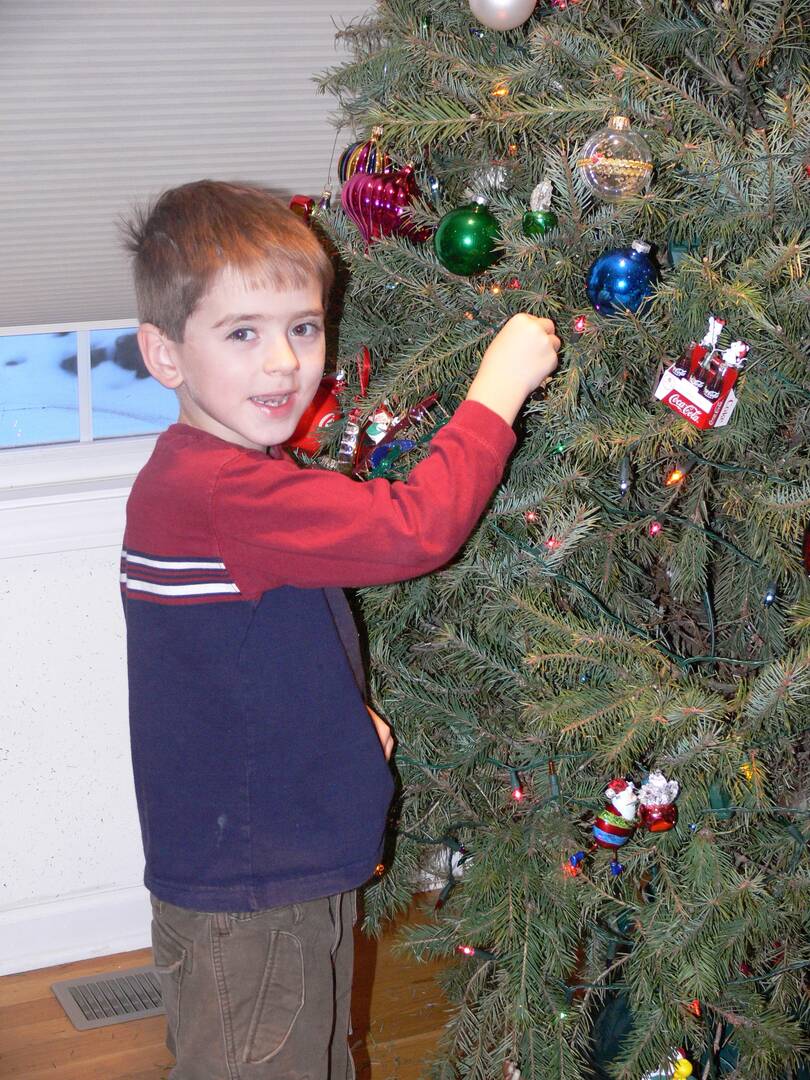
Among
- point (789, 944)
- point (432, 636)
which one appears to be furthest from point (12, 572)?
point (789, 944)

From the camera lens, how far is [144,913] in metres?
2.05

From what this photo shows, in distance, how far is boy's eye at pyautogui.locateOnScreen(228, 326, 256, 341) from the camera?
1044 millimetres

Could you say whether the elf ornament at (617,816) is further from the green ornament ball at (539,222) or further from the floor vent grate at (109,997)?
the floor vent grate at (109,997)

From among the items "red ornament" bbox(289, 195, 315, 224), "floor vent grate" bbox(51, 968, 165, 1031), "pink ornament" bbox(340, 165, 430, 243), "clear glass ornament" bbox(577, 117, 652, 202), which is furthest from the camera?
"floor vent grate" bbox(51, 968, 165, 1031)

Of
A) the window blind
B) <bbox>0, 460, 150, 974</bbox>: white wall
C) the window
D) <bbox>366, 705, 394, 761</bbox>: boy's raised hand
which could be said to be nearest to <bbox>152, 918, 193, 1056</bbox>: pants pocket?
<bbox>366, 705, 394, 761</bbox>: boy's raised hand

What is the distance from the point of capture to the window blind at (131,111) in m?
1.68

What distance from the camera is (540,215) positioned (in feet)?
3.25

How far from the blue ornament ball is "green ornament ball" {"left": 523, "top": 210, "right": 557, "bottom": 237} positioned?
0.06 m

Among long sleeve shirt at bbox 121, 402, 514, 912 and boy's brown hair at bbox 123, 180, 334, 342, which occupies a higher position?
boy's brown hair at bbox 123, 180, 334, 342

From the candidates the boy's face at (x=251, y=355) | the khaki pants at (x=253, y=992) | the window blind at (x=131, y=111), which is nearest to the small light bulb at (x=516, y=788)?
the khaki pants at (x=253, y=992)

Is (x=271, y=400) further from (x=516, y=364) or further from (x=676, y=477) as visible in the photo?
(x=676, y=477)

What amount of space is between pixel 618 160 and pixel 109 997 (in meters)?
1.59

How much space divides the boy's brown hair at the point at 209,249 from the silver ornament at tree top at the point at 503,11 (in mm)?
257

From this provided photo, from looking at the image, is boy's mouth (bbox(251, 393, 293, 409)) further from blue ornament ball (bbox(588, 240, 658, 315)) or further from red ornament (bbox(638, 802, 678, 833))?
red ornament (bbox(638, 802, 678, 833))
